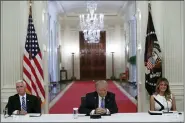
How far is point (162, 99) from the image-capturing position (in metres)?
5.06

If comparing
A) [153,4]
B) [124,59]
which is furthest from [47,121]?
[124,59]

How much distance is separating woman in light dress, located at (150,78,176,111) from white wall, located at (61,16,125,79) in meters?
17.9

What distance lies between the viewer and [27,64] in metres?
6.80

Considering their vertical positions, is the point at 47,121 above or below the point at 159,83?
below

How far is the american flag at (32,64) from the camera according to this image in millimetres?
6805

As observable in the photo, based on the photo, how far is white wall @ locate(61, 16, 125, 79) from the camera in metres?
23.0

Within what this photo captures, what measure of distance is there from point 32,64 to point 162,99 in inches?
125

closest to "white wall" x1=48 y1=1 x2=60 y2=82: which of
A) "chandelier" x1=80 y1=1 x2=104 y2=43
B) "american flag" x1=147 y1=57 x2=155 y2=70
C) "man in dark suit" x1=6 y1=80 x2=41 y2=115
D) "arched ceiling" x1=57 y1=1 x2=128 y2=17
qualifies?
"arched ceiling" x1=57 y1=1 x2=128 y2=17

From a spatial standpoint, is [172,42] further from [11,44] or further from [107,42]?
[107,42]

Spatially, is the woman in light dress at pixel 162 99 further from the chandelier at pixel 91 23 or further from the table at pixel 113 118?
the chandelier at pixel 91 23

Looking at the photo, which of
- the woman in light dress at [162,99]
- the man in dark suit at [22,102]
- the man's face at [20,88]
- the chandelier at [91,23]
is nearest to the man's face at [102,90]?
the woman in light dress at [162,99]

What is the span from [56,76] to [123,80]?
4.84 meters

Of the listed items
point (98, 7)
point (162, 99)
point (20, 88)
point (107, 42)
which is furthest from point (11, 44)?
point (107, 42)

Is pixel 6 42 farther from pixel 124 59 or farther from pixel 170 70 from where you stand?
pixel 124 59
